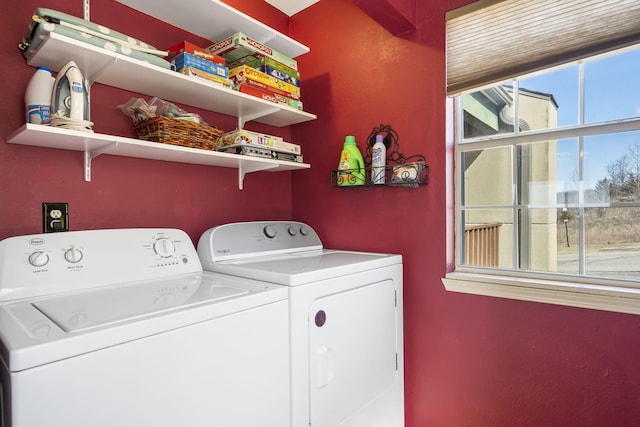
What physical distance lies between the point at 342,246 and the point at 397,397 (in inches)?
33.2

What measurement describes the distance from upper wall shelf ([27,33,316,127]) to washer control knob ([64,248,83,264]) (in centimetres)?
69

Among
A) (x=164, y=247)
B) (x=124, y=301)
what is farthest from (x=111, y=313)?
(x=164, y=247)

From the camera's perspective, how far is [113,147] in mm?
1366

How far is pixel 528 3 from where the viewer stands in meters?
1.45

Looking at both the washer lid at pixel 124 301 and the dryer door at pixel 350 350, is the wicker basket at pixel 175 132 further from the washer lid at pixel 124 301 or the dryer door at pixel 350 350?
the dryer door at pixel 350 350

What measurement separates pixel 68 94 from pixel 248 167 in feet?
3.03

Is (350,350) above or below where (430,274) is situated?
below

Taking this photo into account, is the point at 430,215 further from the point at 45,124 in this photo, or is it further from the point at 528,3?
the point at 45,124

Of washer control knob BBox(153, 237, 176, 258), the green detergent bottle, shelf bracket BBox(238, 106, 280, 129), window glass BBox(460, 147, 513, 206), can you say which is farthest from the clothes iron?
window glass BBox(460, 147, 513, 206)

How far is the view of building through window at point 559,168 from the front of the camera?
141cm

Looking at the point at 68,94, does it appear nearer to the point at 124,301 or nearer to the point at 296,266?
the point at 124,301

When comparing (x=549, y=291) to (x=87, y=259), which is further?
(x=549, y=291)

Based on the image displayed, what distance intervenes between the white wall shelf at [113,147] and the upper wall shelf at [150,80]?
283 millimetres

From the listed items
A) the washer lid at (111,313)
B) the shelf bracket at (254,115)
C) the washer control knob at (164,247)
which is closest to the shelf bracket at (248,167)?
the shelf bracket at (254,115)
